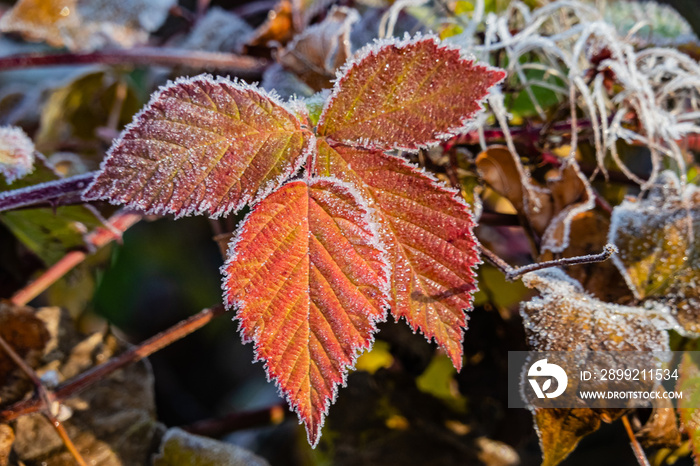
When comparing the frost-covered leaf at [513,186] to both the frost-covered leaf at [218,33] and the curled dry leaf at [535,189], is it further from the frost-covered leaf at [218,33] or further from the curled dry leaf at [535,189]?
the frost-covered leaf at [218,33]

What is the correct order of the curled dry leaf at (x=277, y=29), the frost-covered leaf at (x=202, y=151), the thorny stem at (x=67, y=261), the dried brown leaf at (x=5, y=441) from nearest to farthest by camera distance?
1. the frost-covered leaf at (x=202, y=151)
2. the dried brown leaf at (x=5, y=441)
3. the thorny stem at (x=67, y=261)
4. the curled dry leaf at (x=277, y=29)

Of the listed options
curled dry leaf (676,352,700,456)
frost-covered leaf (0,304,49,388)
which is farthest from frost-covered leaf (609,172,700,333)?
frost-covered leaf (0,304,49,388)

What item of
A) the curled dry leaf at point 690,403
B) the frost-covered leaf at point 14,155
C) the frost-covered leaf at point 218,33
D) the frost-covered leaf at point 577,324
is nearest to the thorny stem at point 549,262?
the frost-covered leaf at point 577,324

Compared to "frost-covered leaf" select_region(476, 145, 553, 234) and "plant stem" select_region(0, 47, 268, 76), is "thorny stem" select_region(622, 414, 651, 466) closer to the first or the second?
"frost-covered leaf" select_region(476, 145, 553, 234)

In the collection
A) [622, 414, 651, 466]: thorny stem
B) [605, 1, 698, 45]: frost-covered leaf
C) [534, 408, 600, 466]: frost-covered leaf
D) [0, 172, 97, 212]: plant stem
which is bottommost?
[622, 414, 651, 466]: thorny stem

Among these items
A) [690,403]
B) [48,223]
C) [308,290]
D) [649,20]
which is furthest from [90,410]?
[649,20]

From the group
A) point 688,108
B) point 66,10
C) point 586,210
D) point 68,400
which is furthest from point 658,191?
point 66,10
